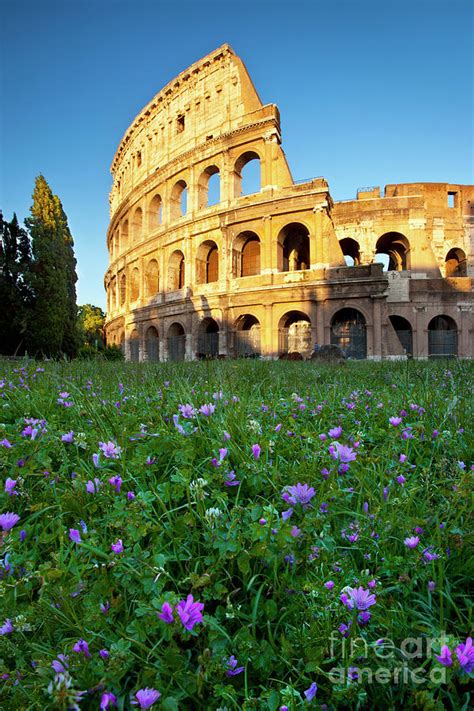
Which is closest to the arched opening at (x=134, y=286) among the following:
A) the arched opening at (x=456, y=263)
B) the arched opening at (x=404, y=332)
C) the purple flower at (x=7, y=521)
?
the arched opening at (x=404, y=332)

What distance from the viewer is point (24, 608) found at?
1.03 m

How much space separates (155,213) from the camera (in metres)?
26.6

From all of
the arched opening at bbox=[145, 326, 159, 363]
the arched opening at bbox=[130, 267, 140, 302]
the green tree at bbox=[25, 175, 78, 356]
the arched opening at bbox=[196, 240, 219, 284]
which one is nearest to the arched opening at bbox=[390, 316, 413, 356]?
the arched opening at bbox=[196, 240, 219, 284]

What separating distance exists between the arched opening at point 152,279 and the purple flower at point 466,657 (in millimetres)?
26607

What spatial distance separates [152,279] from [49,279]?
1063 cm

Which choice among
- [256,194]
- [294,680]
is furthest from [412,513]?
[256,194]

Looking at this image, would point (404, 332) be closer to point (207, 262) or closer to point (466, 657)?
point (207, 262)

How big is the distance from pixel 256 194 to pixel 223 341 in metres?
8.35

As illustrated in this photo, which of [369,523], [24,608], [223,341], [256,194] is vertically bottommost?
[24,608]

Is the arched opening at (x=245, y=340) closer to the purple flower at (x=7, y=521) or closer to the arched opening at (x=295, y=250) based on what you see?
the arched opening at (x=295, y=250)

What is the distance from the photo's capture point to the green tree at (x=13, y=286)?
15.6m

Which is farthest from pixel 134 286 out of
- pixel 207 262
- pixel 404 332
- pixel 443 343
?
pixel 443 343

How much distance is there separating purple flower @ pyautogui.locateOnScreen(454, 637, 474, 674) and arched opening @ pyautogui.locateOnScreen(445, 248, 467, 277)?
29311 millimetres

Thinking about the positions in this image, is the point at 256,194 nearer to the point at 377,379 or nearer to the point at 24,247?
the point at 24,247
